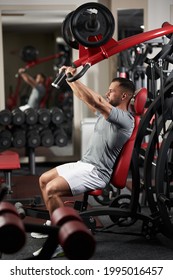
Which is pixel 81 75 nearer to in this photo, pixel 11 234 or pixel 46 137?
pixel 11 234

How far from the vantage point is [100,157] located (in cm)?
268

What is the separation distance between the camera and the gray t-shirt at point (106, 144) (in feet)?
8.62

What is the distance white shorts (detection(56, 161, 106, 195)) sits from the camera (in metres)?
2.59

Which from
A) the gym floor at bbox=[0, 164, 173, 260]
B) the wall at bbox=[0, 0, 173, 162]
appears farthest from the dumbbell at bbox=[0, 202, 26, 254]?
the wall at bbox=[0, 0, 173, 162]

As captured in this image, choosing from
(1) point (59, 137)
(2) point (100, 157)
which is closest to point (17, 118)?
(1) point (59, 137)

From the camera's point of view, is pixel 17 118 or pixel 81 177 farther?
pixel 17 118

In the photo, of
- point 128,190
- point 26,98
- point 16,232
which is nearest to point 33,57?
point 26,98

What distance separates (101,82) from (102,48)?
103 inches

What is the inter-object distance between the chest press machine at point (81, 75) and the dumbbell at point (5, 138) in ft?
7.07

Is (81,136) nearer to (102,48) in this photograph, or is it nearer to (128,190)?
(128,190)

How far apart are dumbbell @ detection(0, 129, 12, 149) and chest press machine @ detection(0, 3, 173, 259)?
216cm

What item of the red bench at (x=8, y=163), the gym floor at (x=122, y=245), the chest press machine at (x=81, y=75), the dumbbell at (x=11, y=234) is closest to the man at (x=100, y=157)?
the chest press machine at (x=81, y=75)

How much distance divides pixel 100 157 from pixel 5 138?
2375mm

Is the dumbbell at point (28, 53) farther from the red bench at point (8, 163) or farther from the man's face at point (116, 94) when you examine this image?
the man's face at point (116, 94)
